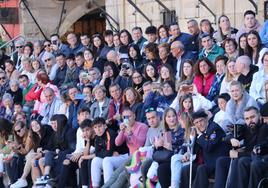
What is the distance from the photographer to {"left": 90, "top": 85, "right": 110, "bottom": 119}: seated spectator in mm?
13297

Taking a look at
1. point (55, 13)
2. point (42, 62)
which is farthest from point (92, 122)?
point (55, 13)

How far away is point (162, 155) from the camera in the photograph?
1111 cm

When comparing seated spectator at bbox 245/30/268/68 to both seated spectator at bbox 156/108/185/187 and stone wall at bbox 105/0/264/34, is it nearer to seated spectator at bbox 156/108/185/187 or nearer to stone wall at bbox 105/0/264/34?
seated spectator at bbox 156/108/185/187

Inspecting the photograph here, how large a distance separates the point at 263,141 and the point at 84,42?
715 cm

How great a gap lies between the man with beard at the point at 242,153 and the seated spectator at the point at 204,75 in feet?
6.46

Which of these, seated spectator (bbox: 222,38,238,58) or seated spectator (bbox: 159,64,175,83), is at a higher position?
seated spectator (bbox: 222,38,238,58)

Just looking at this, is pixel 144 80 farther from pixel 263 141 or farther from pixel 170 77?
pixel 263 141

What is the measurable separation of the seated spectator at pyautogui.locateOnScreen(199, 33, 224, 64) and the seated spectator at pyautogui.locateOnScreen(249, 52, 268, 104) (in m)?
1.62

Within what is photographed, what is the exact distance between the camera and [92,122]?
495 inches

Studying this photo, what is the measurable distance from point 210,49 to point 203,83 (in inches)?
37.1

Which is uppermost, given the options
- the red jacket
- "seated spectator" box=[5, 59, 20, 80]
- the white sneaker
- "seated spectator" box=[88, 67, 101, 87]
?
"seated spectator" box=[5, 59, 20, 80]

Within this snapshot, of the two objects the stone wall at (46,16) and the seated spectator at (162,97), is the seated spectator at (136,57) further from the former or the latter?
the stone wall at (46,16)

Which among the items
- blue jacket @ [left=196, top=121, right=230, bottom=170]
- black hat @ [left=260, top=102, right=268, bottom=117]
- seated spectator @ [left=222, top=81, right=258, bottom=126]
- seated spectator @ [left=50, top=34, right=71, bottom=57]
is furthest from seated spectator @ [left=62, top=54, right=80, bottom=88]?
black hat @ [left=260, top=102, right=268, bottom=117]

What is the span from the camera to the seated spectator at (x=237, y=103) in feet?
35.4
